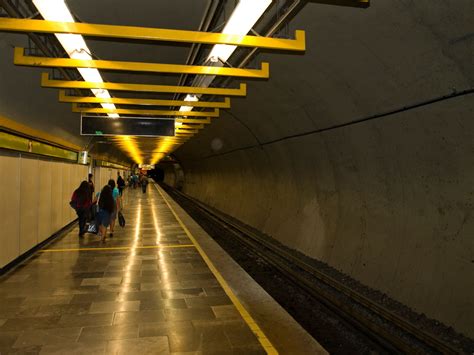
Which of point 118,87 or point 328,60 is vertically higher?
point 328,60

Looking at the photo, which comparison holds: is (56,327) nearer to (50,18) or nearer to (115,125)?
(50,18)

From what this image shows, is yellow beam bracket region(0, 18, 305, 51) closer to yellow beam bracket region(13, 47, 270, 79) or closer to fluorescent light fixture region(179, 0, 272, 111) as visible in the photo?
fluorescent light fixture region(179, 0, 272, 111)

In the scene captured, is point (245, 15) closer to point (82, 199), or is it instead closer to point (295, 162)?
point (295, 162)

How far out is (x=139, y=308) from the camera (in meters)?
4.84

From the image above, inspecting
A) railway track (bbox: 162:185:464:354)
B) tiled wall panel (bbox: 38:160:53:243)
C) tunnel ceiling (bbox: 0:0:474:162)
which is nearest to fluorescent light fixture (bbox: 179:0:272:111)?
tunnel ceiling (bbox: 0:0:474:162)

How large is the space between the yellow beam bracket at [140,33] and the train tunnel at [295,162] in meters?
0.02

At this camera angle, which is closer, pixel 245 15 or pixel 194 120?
pixel 245 15

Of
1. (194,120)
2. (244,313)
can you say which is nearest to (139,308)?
(244,313)

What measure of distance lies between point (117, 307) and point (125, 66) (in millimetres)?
3437

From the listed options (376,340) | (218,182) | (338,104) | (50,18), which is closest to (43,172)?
(50,18)

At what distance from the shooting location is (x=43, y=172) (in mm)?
8562

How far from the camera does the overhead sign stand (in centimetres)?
996

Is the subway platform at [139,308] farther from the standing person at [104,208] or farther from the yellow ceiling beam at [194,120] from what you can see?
the yellow ceiling beam at [194,120]

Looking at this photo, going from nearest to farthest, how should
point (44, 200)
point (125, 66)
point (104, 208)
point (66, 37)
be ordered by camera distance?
point (66, 37)
point (125, 66)
point (44, 200)
point (104, 208)
